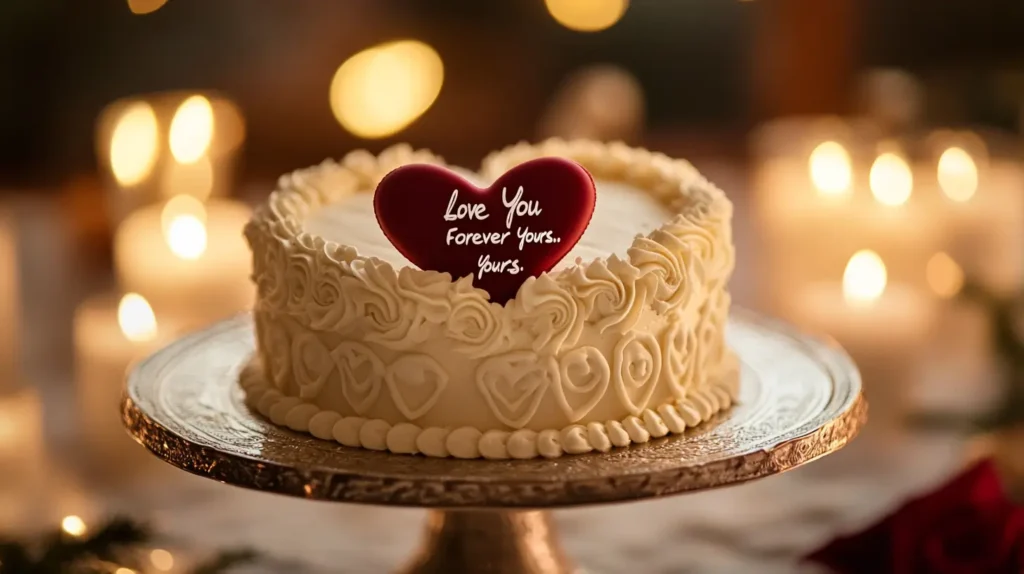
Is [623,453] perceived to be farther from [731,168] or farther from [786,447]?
[731,168]

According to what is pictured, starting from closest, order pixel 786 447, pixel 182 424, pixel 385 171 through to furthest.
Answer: pixel 786 447 < pixel 182 424 < pixel 385 171

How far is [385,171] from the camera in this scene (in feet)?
7.05

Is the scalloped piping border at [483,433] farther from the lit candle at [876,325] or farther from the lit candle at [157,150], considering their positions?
the lit candle at [157,150]

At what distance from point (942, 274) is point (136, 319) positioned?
2.16 metres

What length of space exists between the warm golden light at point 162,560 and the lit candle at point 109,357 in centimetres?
55

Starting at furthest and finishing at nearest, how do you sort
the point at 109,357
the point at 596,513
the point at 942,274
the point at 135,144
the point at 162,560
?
the point at 135,144 → the point at 942,274 → the point at 109,357 → the point at 596,513 → the point at 162,560

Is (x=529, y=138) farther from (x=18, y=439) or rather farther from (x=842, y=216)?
(x=18, y=439)

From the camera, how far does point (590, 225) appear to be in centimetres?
195

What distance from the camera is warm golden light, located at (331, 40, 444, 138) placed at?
5.19 metres

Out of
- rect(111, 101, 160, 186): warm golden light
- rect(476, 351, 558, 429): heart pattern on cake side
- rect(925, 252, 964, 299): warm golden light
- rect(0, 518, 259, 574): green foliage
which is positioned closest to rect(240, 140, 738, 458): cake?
rect(476, 351, 558, 429): heart pattern on cake side

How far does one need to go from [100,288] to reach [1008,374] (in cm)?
289

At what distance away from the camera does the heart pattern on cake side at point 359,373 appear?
1.73m

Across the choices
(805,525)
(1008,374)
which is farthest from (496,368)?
(1008,374)

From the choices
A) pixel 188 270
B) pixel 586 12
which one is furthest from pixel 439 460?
pixel 586 12
